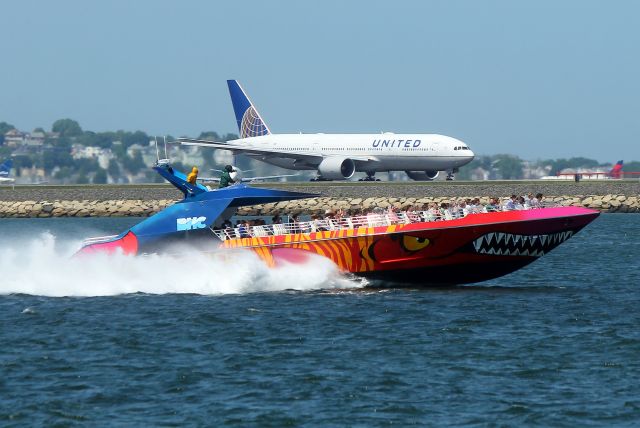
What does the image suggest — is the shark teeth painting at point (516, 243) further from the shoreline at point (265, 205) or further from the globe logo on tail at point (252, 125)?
the globe logo on tail at point (252, 125)

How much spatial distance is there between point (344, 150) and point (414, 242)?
54734 mm

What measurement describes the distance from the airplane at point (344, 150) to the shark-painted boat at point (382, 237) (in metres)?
49.9

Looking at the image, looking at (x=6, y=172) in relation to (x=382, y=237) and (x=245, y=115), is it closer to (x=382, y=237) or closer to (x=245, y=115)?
(x=245, y=115)

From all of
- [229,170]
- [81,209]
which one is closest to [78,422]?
[229,170]

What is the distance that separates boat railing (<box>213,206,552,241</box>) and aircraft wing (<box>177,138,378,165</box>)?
2071 inches

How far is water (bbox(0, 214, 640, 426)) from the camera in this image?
1727 cm

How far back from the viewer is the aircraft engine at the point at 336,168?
269ft

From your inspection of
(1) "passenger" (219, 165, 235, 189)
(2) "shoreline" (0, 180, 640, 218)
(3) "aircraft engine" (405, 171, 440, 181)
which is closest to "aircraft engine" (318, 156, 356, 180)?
(2) "shoreline" (0, 180, 640, 218)

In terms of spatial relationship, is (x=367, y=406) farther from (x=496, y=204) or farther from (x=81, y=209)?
(x=81, y=209)

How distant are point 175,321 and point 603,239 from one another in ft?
116

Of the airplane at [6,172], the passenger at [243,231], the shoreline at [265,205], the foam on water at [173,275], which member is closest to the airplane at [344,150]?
the shoreline at [265,205]

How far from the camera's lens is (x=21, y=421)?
54.8ft

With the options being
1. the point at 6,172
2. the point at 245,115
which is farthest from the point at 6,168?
the point at 245,115

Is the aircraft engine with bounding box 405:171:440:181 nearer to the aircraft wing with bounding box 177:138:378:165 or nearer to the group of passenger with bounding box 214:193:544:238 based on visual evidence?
the aircraft wing with bounding box 177:138:378:165
